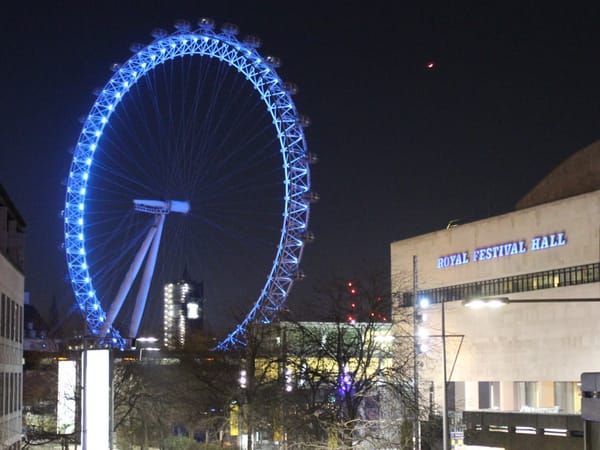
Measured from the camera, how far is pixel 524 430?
54.5 m

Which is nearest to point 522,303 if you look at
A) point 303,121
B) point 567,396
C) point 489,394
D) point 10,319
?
point 567,396

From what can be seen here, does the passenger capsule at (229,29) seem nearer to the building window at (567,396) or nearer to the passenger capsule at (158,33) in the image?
the passenger capsule at (158,33)

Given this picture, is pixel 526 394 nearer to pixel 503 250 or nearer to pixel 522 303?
pixel 522 303

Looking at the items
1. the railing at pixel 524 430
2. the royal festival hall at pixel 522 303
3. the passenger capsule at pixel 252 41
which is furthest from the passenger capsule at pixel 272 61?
the railing at pixel 524 430

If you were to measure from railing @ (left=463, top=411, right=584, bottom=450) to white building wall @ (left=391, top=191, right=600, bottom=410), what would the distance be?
4.81 m

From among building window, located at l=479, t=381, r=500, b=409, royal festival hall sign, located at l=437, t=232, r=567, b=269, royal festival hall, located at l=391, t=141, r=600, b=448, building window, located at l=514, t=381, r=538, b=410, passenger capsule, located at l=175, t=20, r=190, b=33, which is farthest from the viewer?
building window, located at l=479, t=381, r=500, b=409

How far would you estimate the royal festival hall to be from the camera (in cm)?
6019

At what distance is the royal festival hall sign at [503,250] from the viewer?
63656 mm

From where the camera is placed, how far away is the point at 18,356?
47.8 meters

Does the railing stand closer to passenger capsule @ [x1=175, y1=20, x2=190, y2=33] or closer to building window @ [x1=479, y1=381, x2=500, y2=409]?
building window @ [x1=479, y1=381, x2=500, y2=409]

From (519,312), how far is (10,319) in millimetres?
35305

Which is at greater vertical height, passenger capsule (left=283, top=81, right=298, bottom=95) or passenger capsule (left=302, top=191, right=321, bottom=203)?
passenger capsule (left=283, top=81, right=298, bottom=95)

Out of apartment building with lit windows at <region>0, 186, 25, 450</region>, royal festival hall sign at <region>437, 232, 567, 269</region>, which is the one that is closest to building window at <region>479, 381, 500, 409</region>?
royal festival hall sign at <region>437, 232, 567, 269</region>

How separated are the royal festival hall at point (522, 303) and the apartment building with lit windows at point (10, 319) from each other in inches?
790
